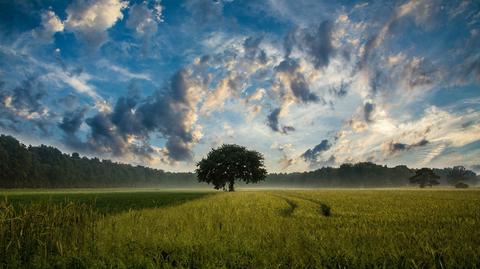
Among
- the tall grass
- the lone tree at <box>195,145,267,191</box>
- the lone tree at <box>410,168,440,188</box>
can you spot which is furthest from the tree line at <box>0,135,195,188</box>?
the lone tree at <box>410,168,440,188</box>

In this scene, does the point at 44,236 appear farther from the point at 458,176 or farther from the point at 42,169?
the point at 458,176

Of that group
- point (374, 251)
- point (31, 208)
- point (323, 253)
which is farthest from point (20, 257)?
point (374, 251)

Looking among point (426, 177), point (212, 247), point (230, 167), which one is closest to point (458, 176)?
point (426, 177)

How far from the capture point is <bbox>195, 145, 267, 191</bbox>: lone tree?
76.2m

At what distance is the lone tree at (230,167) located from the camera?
76188 millimetres

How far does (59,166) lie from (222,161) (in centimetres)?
12004

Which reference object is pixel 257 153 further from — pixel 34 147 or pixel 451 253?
pixel 34 147

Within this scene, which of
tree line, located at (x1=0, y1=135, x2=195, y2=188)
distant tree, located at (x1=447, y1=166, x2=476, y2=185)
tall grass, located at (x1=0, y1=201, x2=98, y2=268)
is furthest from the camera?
distant tree, located at (x1=447, y1=166, x2=476, y2=185)

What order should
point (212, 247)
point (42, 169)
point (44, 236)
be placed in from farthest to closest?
point (42, 169) < point (44, 236) < point (212, 247)

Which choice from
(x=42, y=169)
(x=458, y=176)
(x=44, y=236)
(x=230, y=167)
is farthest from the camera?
(x=458, y=176)

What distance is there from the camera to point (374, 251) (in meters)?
6.02

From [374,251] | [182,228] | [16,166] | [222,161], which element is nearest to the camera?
[374,251]

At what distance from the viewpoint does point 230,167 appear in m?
76.5

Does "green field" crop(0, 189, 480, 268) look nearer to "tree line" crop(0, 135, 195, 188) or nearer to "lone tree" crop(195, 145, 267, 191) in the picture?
"lone tree" crop(195, 145, 267, 191)
